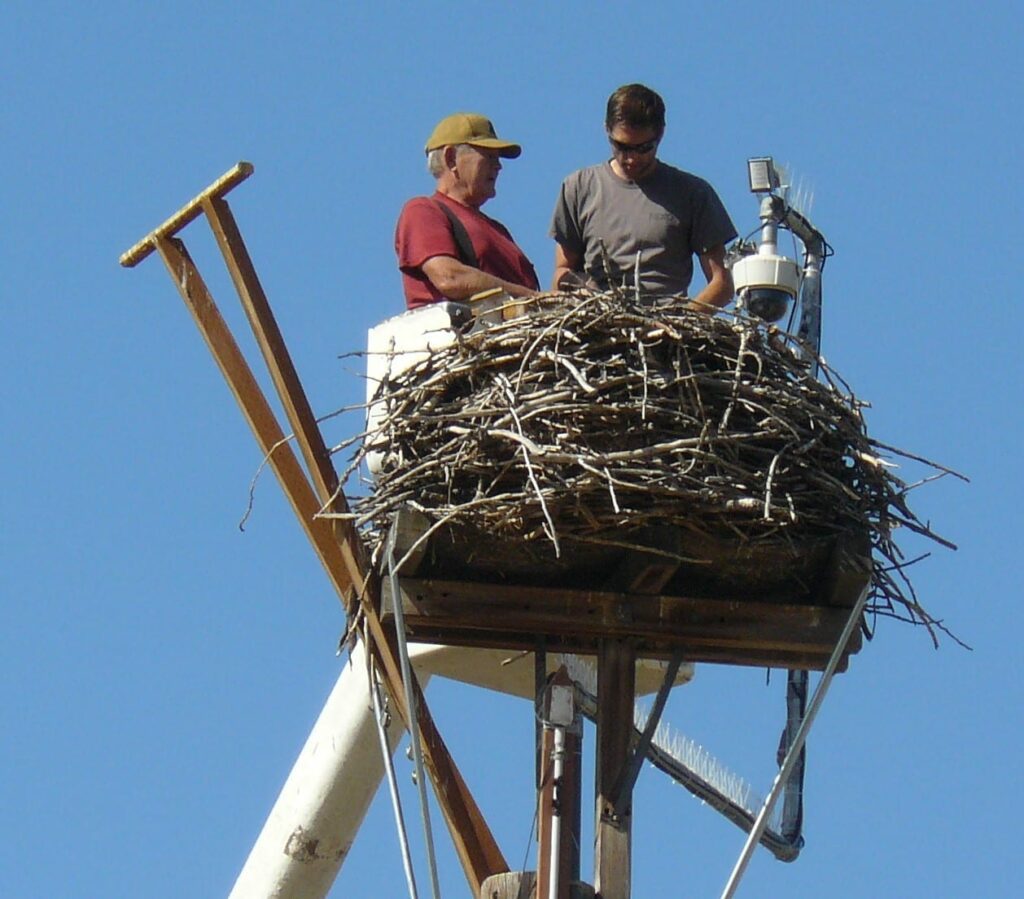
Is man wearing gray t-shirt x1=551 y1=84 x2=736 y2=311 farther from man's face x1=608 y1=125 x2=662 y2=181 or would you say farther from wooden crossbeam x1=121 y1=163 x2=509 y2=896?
wooden crossbeam x1=121 y1=163 x2=509 y2=896

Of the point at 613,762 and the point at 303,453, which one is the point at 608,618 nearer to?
the point at 613,762

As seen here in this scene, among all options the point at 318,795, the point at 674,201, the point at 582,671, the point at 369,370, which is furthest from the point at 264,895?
the point at 674,201

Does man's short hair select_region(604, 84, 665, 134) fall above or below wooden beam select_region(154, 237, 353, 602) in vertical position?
above

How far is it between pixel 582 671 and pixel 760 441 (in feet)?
10.6

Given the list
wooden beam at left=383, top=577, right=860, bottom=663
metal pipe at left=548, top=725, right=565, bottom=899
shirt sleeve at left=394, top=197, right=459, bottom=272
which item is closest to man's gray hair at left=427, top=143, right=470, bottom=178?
shirt sleeve at left=394, top=197, right=459, bottom=272

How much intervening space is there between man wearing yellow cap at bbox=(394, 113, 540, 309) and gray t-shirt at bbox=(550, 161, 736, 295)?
256 millimetres

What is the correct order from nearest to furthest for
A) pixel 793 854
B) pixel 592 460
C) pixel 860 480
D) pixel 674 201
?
pixel 592 460
pixel 860 480
pixel 674 201
pixel 793 854

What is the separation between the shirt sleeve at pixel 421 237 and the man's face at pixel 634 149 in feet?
2.29

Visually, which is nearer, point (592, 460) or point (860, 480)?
point (592, 460)

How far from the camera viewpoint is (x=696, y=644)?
10555 mm

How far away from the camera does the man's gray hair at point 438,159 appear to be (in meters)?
11.9

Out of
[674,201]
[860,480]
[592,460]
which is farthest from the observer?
[674,201]

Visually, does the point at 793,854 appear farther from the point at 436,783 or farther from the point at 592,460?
the point at 592,460

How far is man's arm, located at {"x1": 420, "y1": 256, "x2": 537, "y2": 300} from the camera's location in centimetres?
1124
